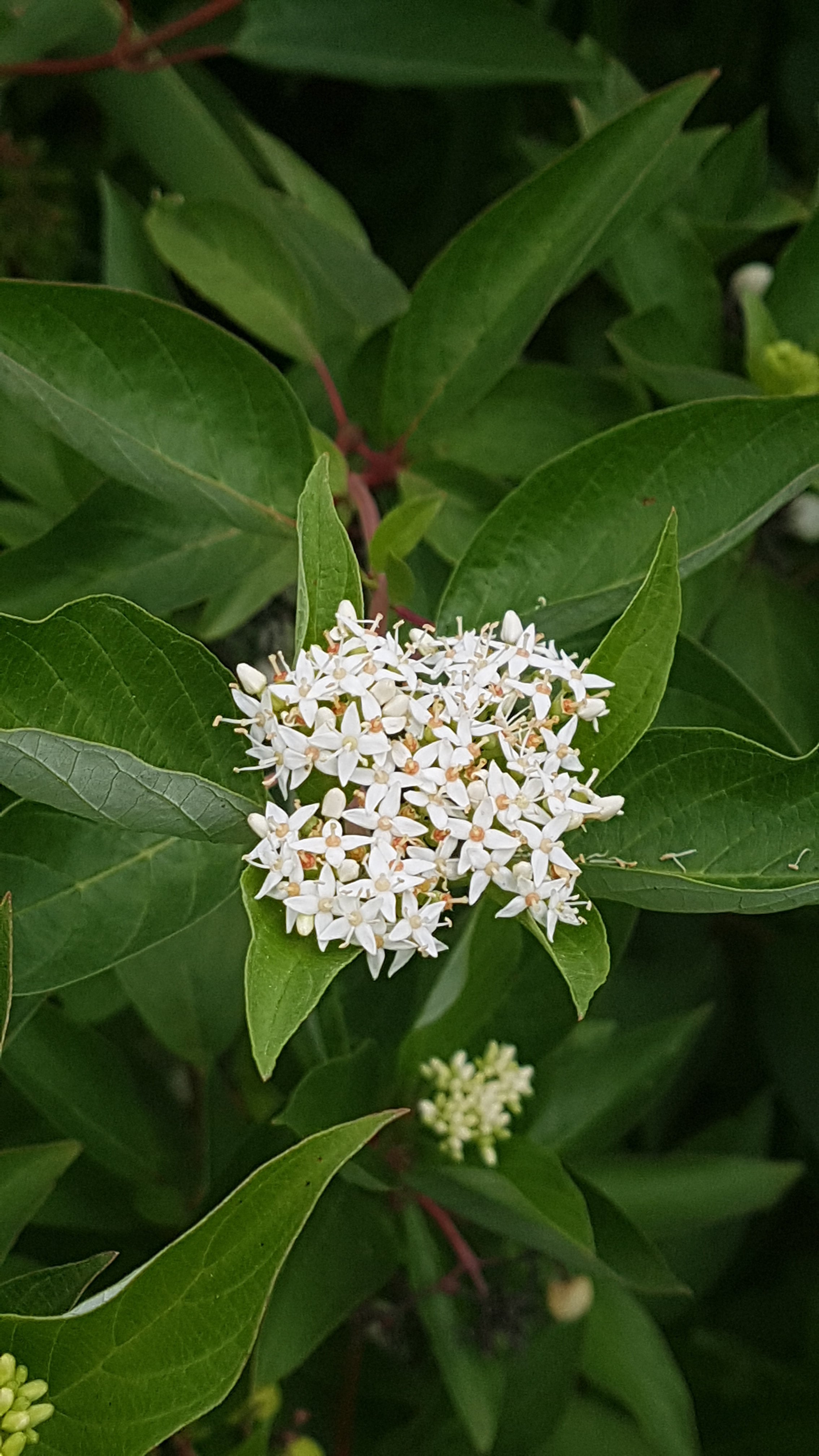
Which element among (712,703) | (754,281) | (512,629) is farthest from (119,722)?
(754,281)

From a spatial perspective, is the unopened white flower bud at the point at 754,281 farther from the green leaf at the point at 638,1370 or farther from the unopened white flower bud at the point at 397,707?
the green leaf at the point at 638,1370

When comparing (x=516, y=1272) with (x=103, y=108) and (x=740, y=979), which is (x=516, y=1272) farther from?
(x=103, y=108)

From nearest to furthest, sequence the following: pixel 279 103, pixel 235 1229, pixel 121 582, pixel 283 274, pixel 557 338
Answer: pixel 235 1229
pixel 121 582
pixel 283 274
pixel 557 338
pixel 279 103

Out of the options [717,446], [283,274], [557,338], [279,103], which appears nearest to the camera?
[717,446]

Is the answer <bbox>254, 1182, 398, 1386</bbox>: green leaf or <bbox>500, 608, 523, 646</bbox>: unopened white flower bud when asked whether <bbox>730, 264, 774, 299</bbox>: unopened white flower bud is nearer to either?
<bbox>500, 608, 523, 646</bbox>: unopened white flower bud

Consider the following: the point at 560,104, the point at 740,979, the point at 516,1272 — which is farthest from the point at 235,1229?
the point at 560,104

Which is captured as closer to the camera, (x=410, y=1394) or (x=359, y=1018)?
(x=359, y=1018)

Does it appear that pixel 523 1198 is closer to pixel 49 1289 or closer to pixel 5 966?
pixel 49 1289
